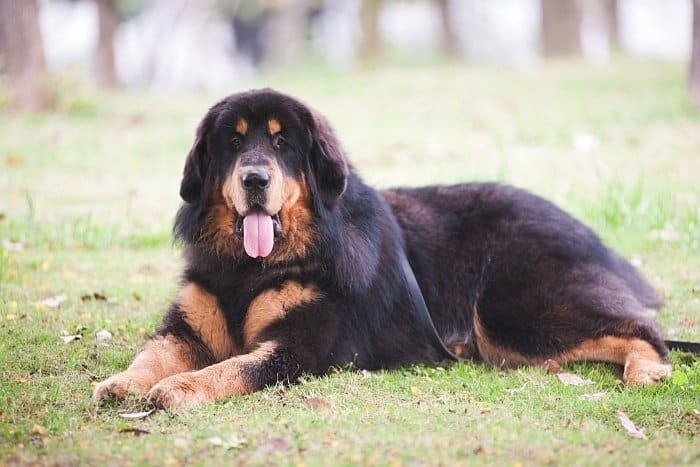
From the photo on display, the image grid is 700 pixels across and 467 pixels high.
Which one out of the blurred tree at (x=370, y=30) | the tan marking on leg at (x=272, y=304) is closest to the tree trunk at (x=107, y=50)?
the blurred tree at (x=370, y=30)

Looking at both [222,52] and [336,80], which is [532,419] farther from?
[222,52]

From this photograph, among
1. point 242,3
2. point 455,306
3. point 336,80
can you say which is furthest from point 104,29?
point 455,306

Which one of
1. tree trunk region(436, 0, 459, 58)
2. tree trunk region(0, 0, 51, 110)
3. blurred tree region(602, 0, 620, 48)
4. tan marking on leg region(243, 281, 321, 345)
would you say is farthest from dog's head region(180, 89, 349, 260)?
blurred tree region(602, 0, 620, 48)

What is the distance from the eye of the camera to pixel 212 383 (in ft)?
16.3

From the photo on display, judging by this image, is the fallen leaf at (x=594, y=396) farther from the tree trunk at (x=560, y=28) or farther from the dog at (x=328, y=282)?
the tree trunk at (x=560, y=28)

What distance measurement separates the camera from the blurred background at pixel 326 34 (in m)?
27.1

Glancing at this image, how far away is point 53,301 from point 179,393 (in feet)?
9.03

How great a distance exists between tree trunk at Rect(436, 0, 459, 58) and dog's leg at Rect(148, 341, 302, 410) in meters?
27.4

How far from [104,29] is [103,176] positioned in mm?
14772

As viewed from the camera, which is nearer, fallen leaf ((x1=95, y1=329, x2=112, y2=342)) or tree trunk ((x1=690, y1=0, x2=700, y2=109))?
fallen leaf ((x1=95, y1=329, x2=112, y2=342))

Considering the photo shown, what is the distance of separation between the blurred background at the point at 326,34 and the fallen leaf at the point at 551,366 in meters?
15.4

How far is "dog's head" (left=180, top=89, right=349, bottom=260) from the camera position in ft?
17.9

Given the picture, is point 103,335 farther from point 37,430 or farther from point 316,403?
point 316,403

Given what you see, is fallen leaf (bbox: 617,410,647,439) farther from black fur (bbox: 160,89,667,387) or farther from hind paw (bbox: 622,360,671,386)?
black fur (bbox: 160,89,667,387)
